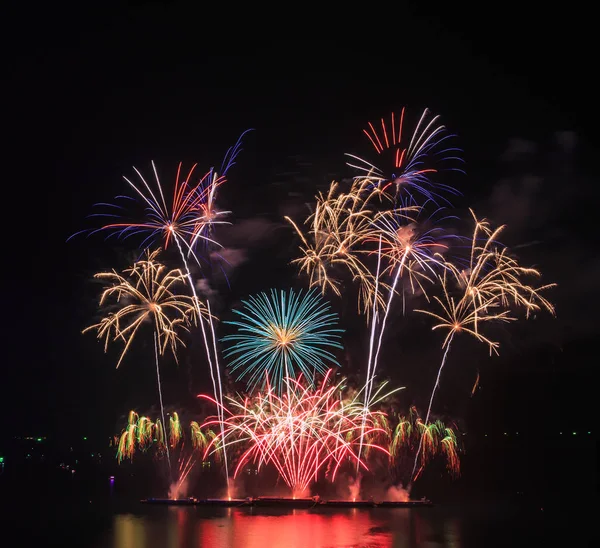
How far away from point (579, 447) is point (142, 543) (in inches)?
2330

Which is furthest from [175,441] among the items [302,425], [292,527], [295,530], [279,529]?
[295,530]

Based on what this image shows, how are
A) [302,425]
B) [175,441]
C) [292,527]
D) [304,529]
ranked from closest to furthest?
[304,529]
[292,527]
[302,425]
[175,441]

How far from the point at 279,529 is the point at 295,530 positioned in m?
0.56

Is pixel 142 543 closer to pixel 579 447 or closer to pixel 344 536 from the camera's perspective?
pixel 344 536

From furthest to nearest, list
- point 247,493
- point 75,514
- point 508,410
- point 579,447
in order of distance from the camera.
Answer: point 579,447
point 508,410
point 247,493
point 75,514

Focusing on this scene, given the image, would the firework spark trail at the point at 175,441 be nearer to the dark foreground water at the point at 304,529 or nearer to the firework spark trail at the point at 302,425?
the dark foreground water at the point at 304,529

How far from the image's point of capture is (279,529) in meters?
21.8

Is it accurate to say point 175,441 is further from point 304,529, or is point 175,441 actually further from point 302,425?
point 304,529

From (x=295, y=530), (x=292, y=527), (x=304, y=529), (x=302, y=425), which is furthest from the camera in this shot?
(x=302, y=425)

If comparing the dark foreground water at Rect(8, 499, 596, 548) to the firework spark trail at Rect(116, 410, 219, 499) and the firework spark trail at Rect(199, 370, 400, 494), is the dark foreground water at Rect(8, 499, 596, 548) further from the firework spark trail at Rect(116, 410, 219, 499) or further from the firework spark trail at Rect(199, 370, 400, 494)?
the firework spark trail at Rect(199, 370, 400, 494)

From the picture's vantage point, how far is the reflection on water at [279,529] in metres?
19.3

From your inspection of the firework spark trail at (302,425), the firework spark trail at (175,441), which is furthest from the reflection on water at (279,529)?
the firework spark trail at (175,441)

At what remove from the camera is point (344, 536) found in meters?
20.2

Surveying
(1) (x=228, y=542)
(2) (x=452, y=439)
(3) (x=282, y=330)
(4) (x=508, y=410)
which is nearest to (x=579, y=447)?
(4) (x=508, y=410)
